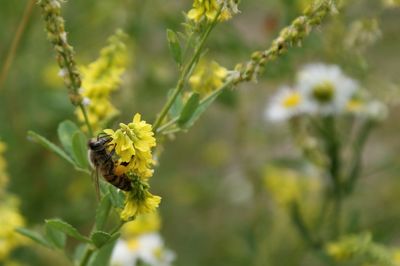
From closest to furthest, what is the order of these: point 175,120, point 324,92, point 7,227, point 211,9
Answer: point 211,9
point 175,120
point 7,227
point 324,92

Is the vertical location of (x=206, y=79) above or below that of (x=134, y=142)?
above

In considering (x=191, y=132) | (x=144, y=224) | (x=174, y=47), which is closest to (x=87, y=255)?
(x=174, y=47)

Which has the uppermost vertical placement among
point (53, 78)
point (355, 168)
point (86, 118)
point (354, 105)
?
point (53, 78)

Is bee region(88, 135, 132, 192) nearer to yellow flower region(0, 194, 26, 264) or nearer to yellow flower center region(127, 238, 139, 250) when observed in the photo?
yellow flower region(0, 194, 26, 264)

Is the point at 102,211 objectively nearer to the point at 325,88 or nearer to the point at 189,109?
the point at 189,109

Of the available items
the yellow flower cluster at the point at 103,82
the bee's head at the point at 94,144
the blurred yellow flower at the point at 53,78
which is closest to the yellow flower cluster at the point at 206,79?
the yellow flower cluster at the point at 103,82

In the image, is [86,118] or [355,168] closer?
[86,118]

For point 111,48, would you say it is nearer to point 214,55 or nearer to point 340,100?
point 340,100

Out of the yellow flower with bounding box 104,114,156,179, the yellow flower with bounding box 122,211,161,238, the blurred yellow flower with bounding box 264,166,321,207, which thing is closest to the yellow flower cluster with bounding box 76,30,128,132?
the yellow flower with bounding box 104,114,156,179
